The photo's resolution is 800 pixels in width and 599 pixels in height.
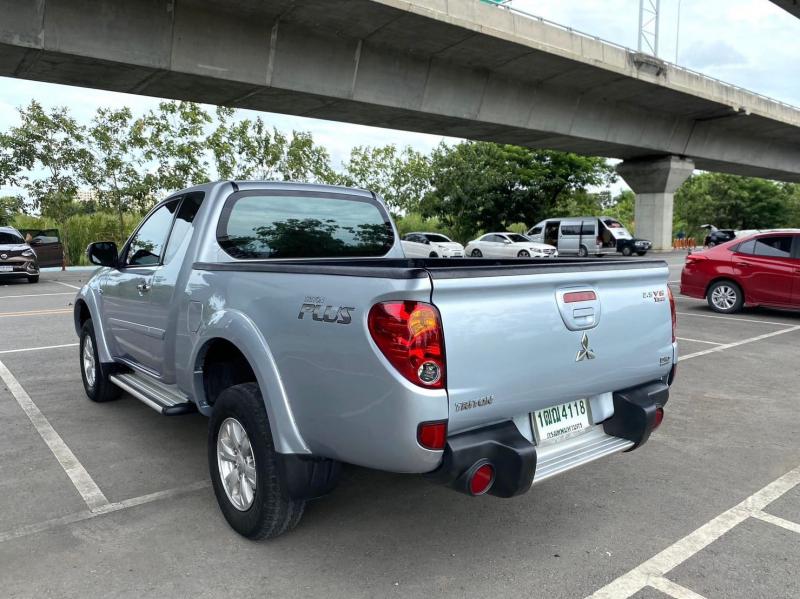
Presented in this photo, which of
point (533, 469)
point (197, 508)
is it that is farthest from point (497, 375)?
point (197, 508)

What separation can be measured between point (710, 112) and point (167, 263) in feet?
101

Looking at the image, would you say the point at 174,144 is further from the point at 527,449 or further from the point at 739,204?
the point at 739,204

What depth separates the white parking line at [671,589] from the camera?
2.66 metres

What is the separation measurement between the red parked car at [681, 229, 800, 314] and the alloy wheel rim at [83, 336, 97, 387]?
410 inches

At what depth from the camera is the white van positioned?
28.7m

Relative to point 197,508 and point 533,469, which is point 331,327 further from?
point 197,508

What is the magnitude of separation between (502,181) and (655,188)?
9.02 m

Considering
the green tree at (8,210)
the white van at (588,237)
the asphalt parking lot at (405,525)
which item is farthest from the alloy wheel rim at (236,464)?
the green tree at (8,210)

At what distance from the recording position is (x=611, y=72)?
882 inches

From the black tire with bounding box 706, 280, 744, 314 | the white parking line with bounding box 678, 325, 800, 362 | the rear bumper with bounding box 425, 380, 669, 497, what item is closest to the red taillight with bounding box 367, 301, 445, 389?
the rear bumper with bounding box 425, 380, 669, 497

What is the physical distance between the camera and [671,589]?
8.94 ft

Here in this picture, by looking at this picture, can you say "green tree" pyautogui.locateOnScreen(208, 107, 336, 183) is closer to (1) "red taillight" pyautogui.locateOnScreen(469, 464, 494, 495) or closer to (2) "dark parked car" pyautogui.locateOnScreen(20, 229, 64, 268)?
(2) "dark parked car" pyautogui.locateOnScreen(20, 229, 64, 268)

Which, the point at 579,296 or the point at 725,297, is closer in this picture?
the point at 579,296

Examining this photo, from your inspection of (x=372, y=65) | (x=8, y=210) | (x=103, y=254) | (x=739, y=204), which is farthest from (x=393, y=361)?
(x=739, y=204)
